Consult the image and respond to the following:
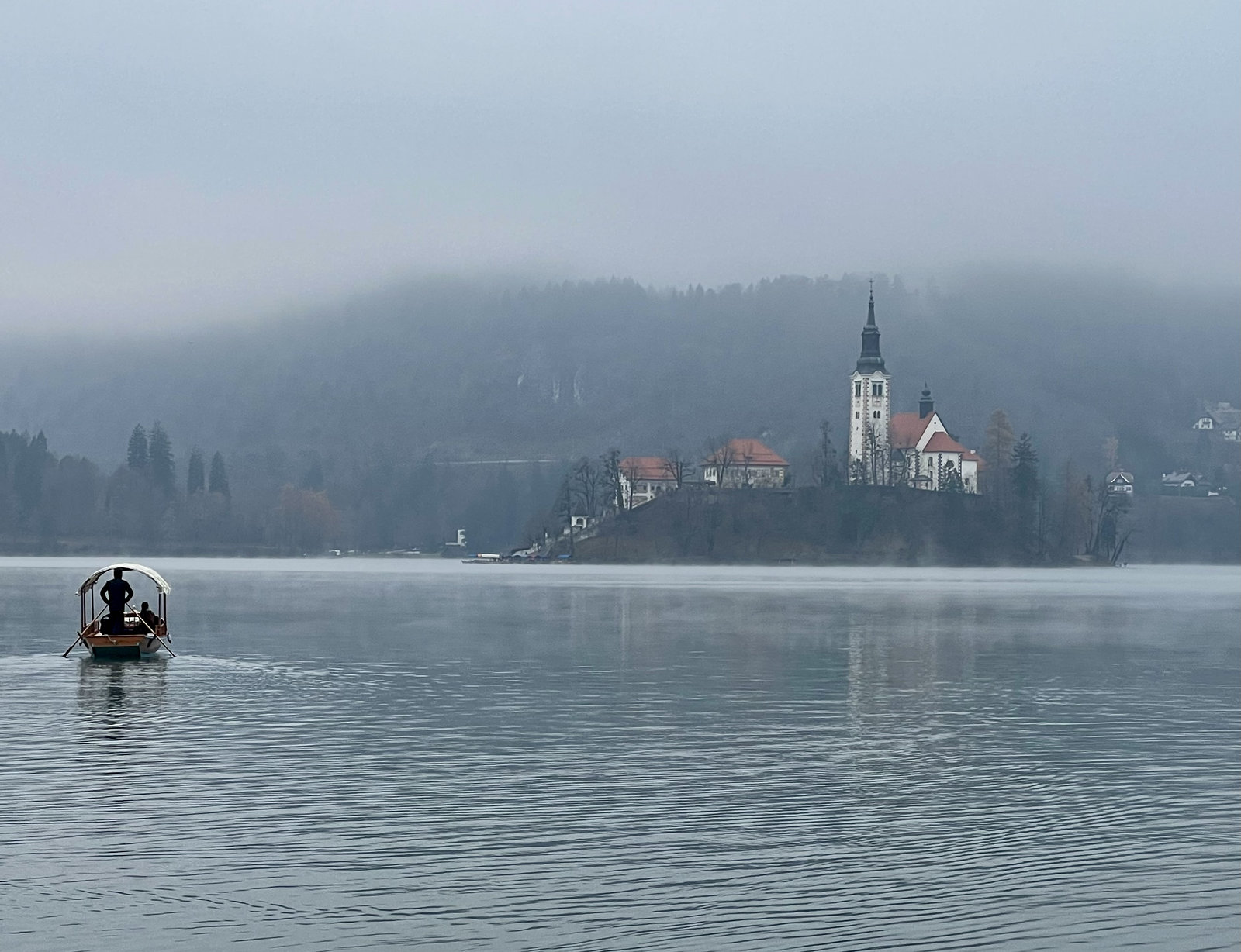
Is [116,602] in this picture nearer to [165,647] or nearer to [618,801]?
[165,647]

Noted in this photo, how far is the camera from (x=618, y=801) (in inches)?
1312

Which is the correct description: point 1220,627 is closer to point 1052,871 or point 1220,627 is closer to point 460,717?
point 460,717

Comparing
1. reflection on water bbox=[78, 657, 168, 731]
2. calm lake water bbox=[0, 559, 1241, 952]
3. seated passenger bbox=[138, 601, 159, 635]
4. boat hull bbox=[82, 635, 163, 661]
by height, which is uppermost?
seated passenger bbox=[138, 601, 159, 635]

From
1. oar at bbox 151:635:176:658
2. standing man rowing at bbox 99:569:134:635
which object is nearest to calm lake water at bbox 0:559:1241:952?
oar at bbox 151:635:176:658

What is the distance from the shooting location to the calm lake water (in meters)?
23.7

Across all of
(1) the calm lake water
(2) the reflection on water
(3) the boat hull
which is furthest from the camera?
(3) the boat hull

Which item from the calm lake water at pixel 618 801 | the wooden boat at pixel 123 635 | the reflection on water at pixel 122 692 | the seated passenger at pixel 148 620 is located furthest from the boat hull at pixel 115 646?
the seated passenger at pixel 148 620

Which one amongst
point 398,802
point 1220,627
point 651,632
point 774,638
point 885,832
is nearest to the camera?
point 885,832

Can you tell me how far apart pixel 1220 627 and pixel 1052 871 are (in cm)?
8268

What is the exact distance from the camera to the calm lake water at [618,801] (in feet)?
77.7

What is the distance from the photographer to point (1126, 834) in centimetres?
3028

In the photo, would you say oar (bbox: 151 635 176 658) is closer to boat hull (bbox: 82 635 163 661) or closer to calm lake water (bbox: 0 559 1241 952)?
calm lake water (bbox: 0 559 1241 952)

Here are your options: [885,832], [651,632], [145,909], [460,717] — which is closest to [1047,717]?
[460,717]

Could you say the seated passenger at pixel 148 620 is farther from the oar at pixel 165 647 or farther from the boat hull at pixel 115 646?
the boat hull at pixel 115 646
